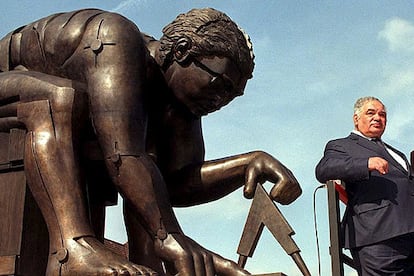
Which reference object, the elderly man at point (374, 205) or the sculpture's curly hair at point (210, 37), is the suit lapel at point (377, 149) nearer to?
the elderly man at point (374, 205)

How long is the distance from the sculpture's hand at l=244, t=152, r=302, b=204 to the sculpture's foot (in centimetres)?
50

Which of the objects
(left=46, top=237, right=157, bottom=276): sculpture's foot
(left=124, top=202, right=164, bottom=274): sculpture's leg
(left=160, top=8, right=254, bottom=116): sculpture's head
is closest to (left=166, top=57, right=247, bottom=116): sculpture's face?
(left=160, top=8, right=254, bottom=116): sculpture's head

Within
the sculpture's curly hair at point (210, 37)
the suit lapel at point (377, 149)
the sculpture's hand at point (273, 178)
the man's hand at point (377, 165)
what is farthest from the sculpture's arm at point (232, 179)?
the suit lapel at point (377, 149)

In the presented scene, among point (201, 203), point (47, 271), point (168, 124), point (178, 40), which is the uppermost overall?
point (178, 40)

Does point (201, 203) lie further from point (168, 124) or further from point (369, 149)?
point (369, 149)

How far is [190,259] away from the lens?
2732 mm

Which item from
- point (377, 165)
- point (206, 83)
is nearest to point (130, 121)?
point (206, 83)

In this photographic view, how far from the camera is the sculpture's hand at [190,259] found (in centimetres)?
272

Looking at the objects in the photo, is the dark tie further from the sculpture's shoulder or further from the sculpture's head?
the sculpture's shoulder

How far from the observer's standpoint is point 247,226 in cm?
289

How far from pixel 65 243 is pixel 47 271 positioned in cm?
10

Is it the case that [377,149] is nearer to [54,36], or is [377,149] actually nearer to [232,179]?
[232,179]

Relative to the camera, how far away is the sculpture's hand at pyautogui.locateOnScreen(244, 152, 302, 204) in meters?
2.92

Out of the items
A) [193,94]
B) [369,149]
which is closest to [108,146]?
[193,94]
